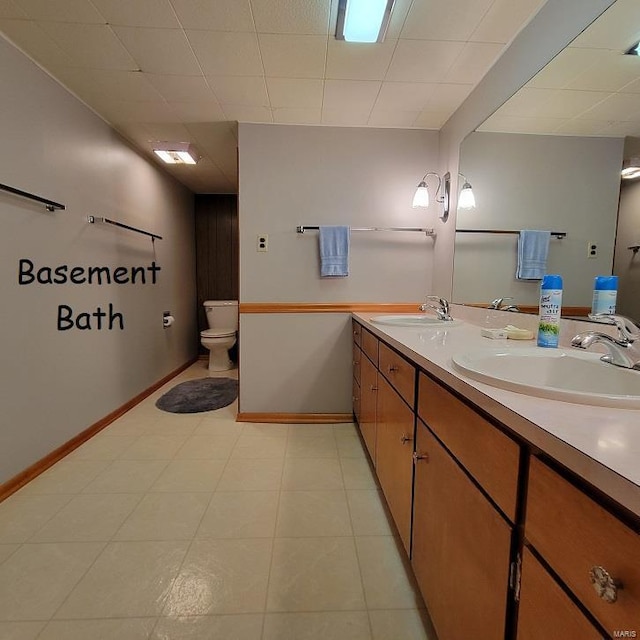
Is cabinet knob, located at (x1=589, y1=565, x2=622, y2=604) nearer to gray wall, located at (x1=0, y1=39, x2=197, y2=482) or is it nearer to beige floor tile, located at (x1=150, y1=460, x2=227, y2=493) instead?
beige floor tile, located at (x1=150, y1=460, x2=227, y2=493)

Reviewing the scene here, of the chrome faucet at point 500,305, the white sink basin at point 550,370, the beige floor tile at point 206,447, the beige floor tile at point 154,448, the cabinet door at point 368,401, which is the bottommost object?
the beige floor tile at point 206,447

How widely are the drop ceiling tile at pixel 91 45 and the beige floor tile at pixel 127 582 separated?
2.10m

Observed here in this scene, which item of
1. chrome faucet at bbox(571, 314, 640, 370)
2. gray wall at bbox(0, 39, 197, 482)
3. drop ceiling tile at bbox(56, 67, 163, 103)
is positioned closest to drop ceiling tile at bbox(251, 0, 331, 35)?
drop ceiling tile at bbox(56, 67, 163, 103)

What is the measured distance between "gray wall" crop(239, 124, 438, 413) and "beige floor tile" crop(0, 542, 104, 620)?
125 centimetres

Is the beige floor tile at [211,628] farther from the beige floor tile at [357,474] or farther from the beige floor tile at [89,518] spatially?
the beige floor tile at [357,474]

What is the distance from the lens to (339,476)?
1.68 meters

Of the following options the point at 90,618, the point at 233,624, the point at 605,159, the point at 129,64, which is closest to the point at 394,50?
the point at 605,159

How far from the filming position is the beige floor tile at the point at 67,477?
5.05 feet

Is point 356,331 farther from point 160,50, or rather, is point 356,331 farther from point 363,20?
point 160,50

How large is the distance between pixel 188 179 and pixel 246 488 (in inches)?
123

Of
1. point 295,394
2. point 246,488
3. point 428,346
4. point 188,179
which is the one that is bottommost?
point 246,488

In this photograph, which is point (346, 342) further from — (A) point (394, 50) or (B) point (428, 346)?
(A) point (394, 50)

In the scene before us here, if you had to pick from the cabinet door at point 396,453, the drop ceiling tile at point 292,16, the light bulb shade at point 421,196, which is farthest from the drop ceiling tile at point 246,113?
the cabinet door at point 396,453

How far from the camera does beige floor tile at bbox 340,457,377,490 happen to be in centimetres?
161
